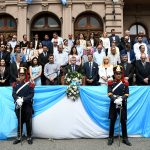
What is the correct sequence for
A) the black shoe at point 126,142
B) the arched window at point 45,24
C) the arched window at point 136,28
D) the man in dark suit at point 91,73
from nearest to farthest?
the black shoe at point 126,142 < the man in dark suit at point 91,73 < the arched window at point 45,24 < the arched window at point 136,28

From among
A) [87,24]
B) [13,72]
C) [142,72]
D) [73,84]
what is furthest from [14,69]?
[87,24]

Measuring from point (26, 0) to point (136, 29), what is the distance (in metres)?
8.07

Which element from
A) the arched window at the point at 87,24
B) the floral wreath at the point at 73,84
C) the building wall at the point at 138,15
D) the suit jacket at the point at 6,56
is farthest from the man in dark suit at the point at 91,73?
the building wall at the point at 138,15

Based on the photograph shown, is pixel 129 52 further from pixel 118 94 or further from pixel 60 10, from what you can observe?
pixel 60 10

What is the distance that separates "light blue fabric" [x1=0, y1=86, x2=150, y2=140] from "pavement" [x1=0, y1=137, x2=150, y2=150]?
416mm

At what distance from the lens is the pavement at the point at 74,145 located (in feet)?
27.9

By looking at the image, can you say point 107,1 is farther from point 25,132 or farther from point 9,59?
point 25,132

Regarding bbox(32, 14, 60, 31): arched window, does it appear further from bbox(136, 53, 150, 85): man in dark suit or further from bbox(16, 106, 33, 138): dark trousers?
bbox(16, 106, 33, 138): dark trousers

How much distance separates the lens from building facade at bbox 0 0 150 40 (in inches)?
794

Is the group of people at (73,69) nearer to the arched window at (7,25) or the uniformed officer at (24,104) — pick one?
the uniformed officer at (24,104)

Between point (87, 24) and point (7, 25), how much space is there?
500 cm

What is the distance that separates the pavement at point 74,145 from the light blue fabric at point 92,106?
42cm

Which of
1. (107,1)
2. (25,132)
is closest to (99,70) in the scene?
(25,132)

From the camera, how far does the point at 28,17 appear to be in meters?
20.5
